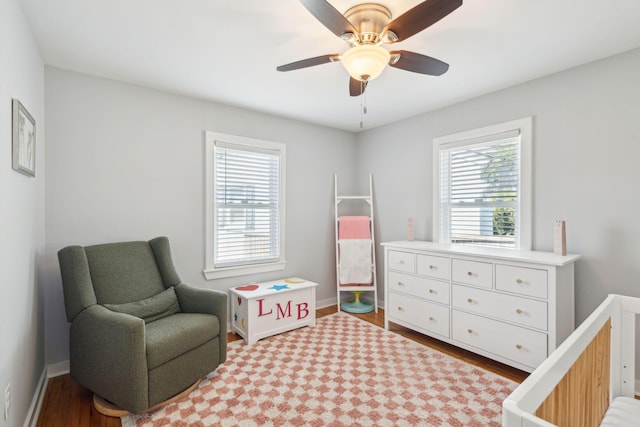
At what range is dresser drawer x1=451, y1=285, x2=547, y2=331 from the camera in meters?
2.21

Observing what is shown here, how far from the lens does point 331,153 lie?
13.6ft

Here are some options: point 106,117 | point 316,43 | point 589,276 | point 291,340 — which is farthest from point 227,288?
point 589,276

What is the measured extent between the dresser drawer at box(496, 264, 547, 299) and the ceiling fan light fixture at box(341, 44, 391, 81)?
179 centimetres

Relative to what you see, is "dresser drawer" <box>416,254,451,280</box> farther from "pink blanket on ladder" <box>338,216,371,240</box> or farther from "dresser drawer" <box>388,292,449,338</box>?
"pink blanket on ladder" <box>338,216,371,240</box>

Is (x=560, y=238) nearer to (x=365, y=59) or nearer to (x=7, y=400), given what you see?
(x=365, y=59)

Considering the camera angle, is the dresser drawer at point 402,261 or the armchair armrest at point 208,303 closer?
the armchair armrest at point 208,303

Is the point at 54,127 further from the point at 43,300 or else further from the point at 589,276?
the point at 589,276

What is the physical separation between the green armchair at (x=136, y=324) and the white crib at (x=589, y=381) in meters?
1.94

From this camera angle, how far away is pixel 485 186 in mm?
3018

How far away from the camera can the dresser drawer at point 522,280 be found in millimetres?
2193

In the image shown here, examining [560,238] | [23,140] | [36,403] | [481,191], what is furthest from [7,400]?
[481,191]

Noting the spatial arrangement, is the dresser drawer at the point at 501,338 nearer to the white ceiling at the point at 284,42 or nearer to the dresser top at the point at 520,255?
the dresser top at the point at 520,255

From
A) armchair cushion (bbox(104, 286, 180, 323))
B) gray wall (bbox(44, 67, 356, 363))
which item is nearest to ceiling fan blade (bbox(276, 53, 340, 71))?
gray wall (bbox(44, 67, 356, 363))

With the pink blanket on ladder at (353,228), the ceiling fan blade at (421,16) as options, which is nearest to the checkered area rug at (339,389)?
the pink blanket on ladder at (353,228)
